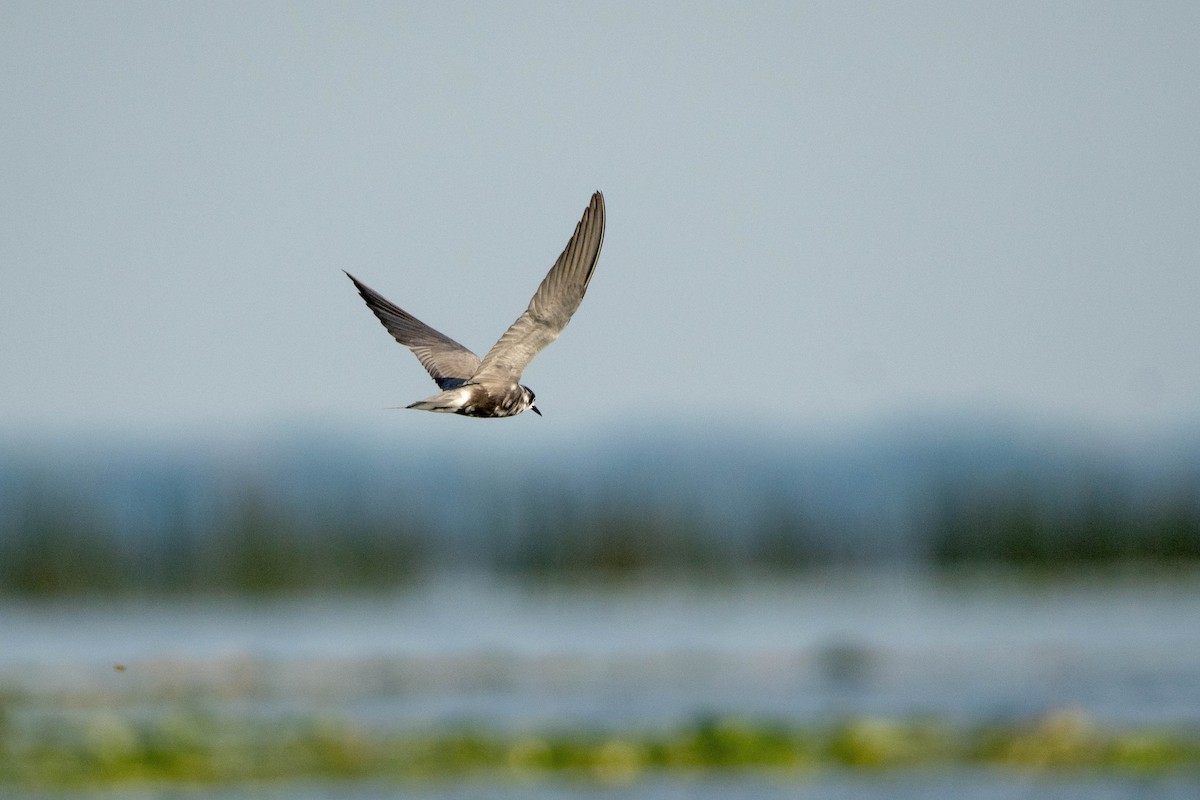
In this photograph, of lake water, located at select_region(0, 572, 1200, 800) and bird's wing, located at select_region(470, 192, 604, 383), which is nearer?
bird's wing, located at select_region(470, 192, 604, 383)

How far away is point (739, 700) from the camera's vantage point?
1018 inches

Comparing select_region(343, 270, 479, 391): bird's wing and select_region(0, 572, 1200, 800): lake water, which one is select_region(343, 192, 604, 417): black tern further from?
select_region(0, 572, 1200, 800): lake water

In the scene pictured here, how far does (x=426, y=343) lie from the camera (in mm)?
12852

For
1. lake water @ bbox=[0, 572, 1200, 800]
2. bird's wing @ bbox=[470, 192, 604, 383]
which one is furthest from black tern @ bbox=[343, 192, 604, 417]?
lake water @ bbox=[0, 572, 1200, 800]

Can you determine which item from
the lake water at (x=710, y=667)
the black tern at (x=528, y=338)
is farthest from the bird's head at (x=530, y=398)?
the lake water at (x=710, y=667)

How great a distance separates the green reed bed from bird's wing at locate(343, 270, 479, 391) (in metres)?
8.80

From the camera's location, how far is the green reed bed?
775 inches

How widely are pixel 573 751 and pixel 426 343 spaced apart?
9.21 metres

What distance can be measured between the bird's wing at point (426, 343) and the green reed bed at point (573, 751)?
8.80 m

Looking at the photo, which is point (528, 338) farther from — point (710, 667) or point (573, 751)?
point (710, 667)

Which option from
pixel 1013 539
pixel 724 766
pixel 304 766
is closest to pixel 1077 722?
pixel 724 766

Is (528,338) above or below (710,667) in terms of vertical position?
above

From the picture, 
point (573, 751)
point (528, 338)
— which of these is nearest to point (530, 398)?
point (528, 338)

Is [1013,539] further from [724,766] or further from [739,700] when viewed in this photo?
[724,766]
